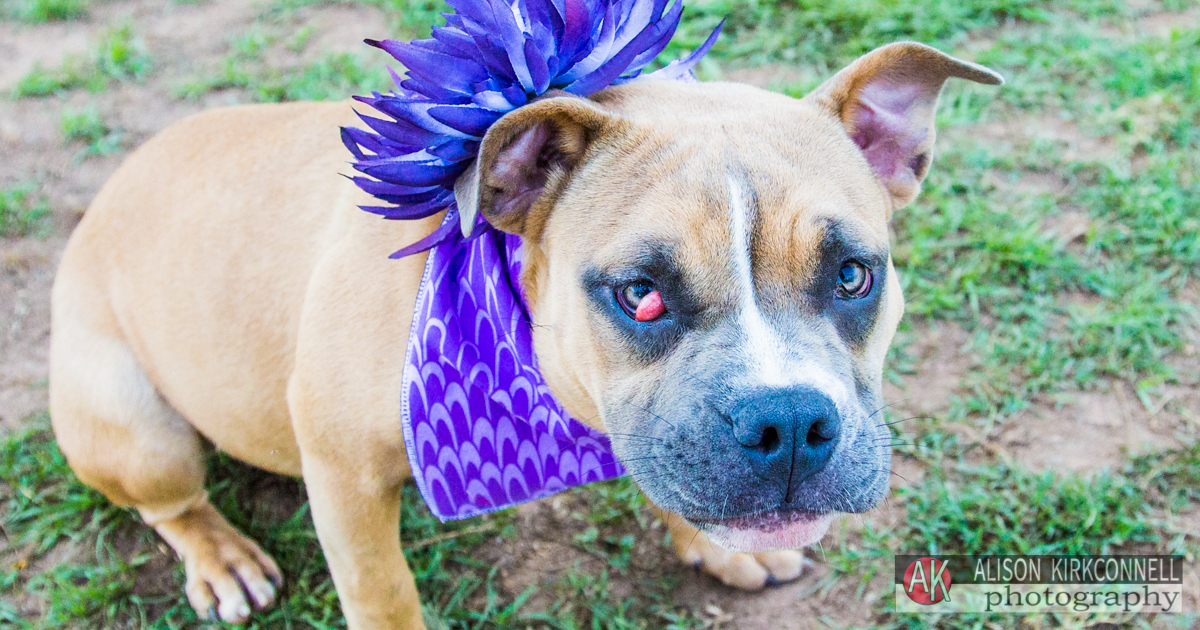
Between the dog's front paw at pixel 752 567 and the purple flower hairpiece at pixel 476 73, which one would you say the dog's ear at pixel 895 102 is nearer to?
the purple flower hairpiece at pixel 476 73

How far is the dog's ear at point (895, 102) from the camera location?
2850mm

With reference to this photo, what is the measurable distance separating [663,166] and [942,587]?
2.30 meters

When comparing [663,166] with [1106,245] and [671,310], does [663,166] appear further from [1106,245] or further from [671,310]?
[1106,245]

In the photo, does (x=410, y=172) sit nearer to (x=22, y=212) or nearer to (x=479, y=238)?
(x=479, y=238)

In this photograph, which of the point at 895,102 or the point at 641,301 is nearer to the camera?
the point at 641,301

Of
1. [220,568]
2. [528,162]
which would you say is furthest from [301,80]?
[528,162]

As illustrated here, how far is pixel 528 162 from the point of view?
2809 mm

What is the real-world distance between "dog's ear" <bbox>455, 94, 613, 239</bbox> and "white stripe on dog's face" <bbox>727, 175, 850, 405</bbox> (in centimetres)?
49

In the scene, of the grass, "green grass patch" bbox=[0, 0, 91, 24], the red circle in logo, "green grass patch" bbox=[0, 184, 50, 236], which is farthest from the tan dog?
"green grass patch" bbox=[0, 0, 91, 24]

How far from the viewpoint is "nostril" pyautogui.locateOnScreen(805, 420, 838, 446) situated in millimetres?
2383

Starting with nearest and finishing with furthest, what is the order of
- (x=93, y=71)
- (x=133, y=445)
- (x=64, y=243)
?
(x=133, y=445), (x=64, y=243), (x=93, y=71)

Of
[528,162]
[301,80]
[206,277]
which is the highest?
[528,162]

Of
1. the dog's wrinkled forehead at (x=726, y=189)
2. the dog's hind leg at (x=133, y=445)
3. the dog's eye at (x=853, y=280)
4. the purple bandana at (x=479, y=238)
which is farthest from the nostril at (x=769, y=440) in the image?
the dog's hind leg at (x=133, y=445)

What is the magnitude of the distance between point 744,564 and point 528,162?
6.71ft
